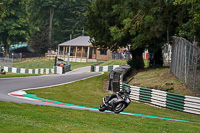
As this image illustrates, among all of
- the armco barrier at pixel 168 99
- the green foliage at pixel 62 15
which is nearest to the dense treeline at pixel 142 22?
the armco barrier at pixel 168 99

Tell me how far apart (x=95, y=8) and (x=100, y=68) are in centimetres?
1414

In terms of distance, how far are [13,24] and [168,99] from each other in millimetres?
62651

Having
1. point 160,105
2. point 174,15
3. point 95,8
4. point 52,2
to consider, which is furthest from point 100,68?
point 52,2

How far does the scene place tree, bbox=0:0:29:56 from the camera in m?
75.1

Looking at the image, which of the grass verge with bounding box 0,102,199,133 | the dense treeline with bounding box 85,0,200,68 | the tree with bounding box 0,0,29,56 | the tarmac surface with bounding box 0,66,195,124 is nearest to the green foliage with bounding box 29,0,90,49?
the tree with bounding box 0,0,29,56

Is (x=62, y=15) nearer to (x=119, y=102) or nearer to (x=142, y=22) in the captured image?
(x=142, y=22)

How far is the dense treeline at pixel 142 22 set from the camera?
21312 millimetres

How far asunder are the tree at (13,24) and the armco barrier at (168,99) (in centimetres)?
5866

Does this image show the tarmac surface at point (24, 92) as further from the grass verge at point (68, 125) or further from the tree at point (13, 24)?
the tree at point (13, 24)

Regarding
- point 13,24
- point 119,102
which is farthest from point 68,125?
point 13,24

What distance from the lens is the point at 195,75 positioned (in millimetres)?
18406

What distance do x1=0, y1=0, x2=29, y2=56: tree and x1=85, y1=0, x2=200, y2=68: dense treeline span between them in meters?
45.2

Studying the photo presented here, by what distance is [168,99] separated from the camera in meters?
19.5

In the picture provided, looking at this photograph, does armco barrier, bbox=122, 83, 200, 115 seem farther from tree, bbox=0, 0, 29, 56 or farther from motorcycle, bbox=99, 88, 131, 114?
tree, bbox=0, 0, 29, 56
